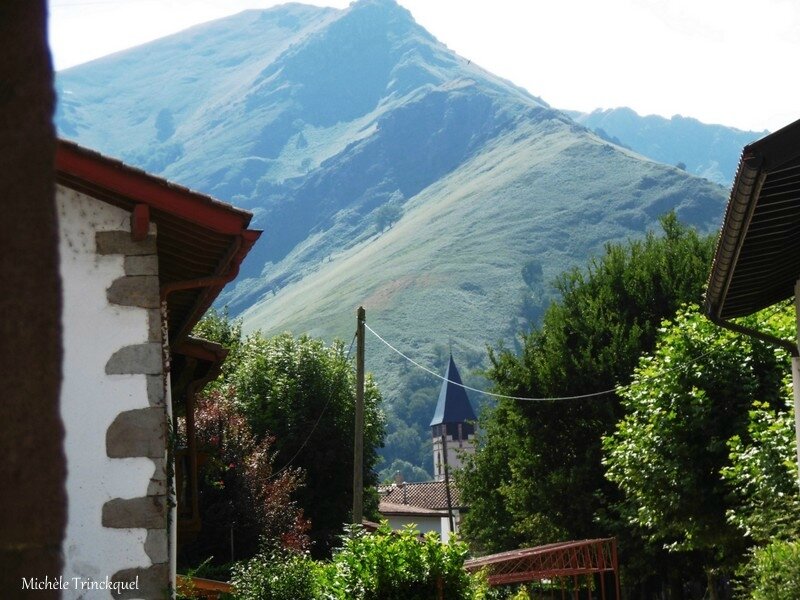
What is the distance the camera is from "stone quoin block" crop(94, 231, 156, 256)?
824 centimetres

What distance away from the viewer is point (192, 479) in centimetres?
1183

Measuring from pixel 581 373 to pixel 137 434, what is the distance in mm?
26036

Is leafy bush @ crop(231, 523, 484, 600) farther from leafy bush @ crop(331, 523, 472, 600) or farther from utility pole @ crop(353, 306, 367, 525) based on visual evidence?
utility pole @ crop(353, 306, 367, 525)

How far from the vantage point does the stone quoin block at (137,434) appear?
7910mm

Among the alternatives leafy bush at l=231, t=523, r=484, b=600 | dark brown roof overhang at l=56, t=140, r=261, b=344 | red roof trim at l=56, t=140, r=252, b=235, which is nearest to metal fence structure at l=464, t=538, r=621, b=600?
leafy bush at l=231, t=523, r=484, b=600

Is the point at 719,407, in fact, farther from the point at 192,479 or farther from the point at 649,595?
the point at 192,479

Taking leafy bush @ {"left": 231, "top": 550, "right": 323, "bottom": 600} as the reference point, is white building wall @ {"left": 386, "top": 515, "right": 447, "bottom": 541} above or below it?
above

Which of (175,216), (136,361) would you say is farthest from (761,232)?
(136,361)

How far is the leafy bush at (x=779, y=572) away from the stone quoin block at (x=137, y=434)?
9753 mm

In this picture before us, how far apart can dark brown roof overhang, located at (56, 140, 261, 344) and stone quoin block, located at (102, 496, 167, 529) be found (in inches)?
70.7

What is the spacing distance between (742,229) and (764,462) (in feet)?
34.3

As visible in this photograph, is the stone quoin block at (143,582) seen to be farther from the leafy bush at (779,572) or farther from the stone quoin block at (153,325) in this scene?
the leafy bush at (779,572)

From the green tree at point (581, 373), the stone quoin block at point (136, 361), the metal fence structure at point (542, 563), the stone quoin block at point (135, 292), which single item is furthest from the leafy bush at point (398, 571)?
the green tree at point (581, 373)

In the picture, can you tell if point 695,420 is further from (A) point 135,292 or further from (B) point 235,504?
(A) point 135,292
